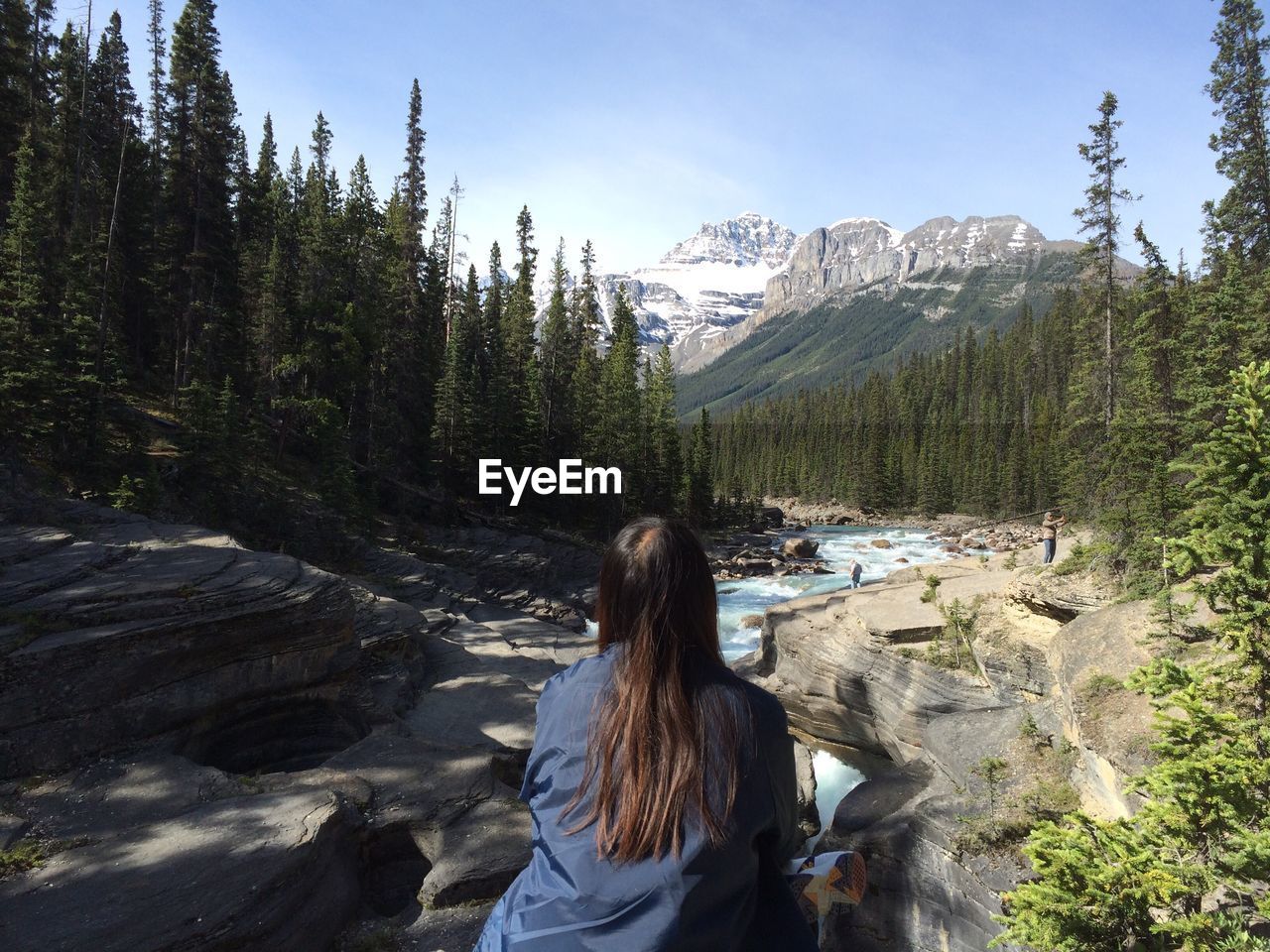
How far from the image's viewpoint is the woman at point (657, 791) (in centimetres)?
191

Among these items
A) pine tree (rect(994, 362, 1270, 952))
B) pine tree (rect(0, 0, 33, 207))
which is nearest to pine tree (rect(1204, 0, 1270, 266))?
pine tree (rect(994, 362, 1270, 952))

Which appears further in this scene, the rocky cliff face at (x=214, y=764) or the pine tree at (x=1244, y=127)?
the pine tree at (x=1244, y=127)

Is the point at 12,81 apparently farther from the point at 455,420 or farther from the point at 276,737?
the point at 276,737

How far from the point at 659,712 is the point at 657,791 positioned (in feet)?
0.79

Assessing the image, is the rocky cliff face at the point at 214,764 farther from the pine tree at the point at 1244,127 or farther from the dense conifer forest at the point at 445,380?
the pine tree at the point at 1244,127

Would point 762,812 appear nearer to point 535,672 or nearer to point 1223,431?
point 1223,431

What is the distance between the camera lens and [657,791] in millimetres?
1940

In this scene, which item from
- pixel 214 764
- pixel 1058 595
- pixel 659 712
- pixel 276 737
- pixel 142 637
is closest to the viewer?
pixel 659 712

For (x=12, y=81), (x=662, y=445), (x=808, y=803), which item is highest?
(x=12, y=81)

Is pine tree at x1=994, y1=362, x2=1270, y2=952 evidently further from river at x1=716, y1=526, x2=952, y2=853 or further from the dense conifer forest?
river at x1=716, y1=526, x2=952, y2=853

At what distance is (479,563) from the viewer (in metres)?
29.9

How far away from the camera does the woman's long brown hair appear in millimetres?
1942

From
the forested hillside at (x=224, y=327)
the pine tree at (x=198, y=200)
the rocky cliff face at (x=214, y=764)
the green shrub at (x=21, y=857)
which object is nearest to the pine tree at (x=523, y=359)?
the forested hillside at (x=224, y=327)

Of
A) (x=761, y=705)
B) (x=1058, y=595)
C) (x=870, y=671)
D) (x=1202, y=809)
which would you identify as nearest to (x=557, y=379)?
(x=870, y=671)
